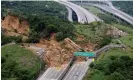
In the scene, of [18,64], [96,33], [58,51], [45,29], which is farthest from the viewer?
[96,33]

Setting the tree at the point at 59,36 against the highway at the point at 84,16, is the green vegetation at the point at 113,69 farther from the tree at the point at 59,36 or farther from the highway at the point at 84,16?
the highway at the point at 84,16

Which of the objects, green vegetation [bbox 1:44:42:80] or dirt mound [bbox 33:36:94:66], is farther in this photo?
dirt mound [bbox 33:36:94:66]

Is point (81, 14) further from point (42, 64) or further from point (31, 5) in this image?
point (42, 64)

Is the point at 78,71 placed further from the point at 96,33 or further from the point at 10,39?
the point at 96,33

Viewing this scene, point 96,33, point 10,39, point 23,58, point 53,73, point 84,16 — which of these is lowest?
point 84,16


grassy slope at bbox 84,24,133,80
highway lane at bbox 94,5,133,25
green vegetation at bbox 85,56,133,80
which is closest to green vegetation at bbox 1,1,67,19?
highway lane at bbox 94,5,133,25

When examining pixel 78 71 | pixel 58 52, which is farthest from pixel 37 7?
pixel 78 71

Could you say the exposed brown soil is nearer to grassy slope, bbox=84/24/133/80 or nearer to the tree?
the tree
